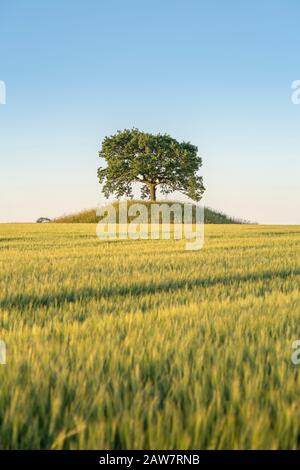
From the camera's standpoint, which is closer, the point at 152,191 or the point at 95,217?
the point at 95,217

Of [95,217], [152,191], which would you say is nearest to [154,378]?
[95,217]

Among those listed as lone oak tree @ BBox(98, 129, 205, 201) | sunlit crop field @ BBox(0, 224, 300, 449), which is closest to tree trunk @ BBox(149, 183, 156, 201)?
lone oak tree @ BBox(98, 129, 205, 201)

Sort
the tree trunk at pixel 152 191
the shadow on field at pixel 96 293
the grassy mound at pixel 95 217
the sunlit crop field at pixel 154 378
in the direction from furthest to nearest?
the tree trunk at pixel 152 191 < the grassy mound at pixel 95 217 < the shadow on field at pixel 96 293 < the sunlit crop field at pixel 154 378

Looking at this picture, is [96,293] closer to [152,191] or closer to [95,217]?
[95,217]

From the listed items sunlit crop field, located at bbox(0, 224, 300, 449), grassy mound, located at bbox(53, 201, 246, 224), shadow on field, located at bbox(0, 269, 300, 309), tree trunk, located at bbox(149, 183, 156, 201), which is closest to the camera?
sunlit crop field, located at bbox(0, 224, 300, 449)

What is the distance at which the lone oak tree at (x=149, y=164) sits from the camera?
54969mm

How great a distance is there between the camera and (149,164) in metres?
54.4

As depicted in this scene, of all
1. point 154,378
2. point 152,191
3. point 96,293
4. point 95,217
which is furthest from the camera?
point 152,191

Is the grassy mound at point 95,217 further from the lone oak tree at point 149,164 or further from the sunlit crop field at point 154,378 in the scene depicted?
the sunlit crop field at point 154,378

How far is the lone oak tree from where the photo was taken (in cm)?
5497

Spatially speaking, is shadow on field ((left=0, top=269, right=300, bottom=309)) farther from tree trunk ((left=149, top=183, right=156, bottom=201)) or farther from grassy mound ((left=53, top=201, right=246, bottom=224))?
tree trunk ((left=149, top=183, right=156, bottom=201))

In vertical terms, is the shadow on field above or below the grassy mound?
below

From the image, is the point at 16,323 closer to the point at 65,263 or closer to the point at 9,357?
the point at 9,357

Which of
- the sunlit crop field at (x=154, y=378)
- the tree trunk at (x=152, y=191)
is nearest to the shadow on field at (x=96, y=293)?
the sunlit crop field at (x=154, y=378)
